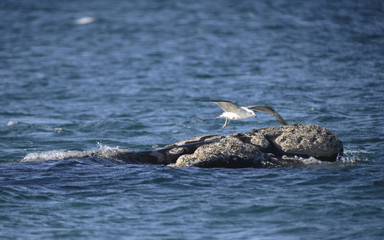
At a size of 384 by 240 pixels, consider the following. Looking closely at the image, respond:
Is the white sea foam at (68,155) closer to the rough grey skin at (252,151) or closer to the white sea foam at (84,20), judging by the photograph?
the rough grey skin at (252,151)

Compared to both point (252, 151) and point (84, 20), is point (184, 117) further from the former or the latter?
point (84, 20)

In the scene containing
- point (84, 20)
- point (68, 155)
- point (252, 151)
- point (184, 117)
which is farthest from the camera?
point (84, 20)

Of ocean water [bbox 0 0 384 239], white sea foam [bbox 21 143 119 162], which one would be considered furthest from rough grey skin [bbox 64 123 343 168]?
ocean water [bbox 0 0 384 239]

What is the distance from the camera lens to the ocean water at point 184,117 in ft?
26.6

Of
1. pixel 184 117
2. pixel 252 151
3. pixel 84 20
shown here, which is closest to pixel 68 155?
pixel 252 151

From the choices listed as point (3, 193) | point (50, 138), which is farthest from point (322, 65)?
point (3, 193)

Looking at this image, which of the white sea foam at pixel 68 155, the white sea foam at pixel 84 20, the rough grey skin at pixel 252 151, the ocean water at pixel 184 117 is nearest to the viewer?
the ocean water at pixel 184 117

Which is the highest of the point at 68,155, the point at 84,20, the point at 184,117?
the point at 84,20

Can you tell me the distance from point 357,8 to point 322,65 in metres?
18.2

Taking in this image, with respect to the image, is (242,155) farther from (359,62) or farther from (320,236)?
(359,62)

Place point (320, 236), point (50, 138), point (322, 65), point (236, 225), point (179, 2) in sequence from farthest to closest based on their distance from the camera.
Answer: point (179, 2), point (322, 65), point (50, 138), point (236, 225), point (320, 236)

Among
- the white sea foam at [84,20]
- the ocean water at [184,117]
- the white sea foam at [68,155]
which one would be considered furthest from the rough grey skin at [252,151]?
the white sea foam at [84,20]

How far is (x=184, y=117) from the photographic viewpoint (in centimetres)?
1691

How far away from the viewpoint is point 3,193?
29.4 feet
